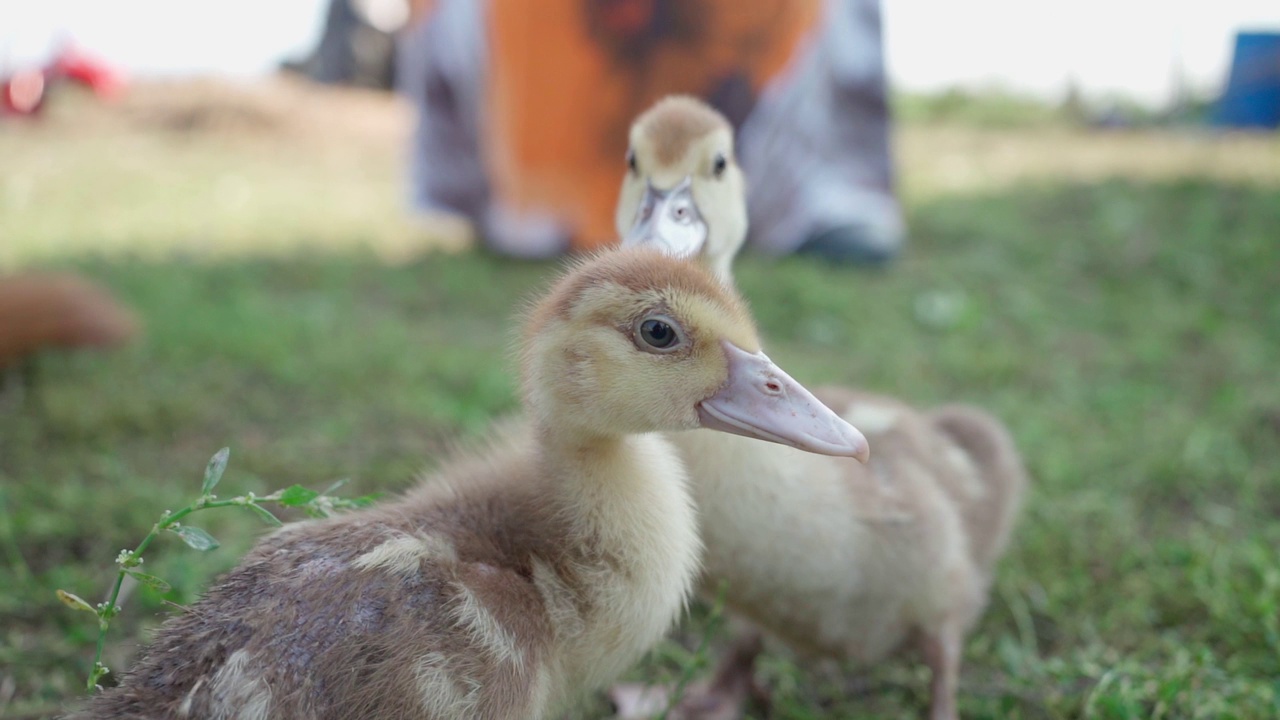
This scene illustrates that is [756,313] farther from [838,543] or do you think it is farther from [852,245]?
[838,543]

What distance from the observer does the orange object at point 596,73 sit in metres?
5.57

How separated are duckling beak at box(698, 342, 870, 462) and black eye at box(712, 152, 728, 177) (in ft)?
3.08

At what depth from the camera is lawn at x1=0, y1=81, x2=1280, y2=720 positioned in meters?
2.34

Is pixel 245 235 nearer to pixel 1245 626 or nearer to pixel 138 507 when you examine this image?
pixel 138 507

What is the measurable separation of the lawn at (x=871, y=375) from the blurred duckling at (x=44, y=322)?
0.25 ft

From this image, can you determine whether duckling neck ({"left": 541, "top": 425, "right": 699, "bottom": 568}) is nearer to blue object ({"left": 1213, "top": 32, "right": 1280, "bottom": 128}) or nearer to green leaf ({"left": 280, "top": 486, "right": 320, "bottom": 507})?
green leaf ({"left": 280, "top": 486, "right": 320, "bottom": 507})

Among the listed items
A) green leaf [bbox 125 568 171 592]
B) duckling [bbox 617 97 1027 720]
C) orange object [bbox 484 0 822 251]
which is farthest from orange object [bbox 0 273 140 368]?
orange object [bbox 484 0 822 251]

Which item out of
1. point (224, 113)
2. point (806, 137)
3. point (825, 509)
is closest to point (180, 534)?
point (825, 509)

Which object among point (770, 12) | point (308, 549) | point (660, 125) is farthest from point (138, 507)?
point (770, 12)

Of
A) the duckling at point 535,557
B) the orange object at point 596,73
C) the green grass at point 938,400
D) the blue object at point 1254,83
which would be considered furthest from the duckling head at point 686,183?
the blue object at point 1254,83

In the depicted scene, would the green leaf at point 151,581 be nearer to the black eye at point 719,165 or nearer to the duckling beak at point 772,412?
the duckling beak at point 772,412

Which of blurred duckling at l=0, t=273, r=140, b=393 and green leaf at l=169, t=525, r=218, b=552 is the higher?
green leaf at l=169, t=525, r=218, b=552

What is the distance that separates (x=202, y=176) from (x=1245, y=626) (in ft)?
24.6

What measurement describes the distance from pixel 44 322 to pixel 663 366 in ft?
9.76
